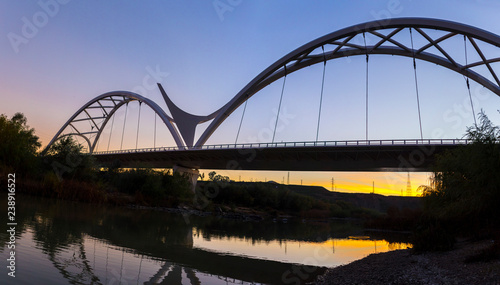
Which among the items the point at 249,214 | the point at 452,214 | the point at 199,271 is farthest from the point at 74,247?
the point at 249,214

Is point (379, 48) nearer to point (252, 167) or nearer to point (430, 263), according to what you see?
point (252, 167)

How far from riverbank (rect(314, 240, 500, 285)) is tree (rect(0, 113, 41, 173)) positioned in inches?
1050

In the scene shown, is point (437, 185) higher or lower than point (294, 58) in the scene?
lower

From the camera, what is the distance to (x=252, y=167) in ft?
142

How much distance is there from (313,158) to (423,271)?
28.7 meters

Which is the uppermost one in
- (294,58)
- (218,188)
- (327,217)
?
(294,58)

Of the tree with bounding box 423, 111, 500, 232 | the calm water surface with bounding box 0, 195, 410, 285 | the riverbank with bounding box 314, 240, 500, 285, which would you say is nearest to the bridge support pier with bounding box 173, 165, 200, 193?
the calm water surface with bounding box 0, 195, 410, 285

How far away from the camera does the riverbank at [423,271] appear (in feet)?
25.3

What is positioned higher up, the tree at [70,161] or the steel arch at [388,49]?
the steel arch at [388,49]

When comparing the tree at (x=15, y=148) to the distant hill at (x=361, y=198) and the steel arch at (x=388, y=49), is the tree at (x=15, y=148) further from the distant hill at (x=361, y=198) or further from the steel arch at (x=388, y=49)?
the distant hill at (x=361, y=198)

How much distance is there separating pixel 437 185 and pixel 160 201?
26.1m

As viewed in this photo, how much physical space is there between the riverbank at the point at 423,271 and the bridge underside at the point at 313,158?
20.0m

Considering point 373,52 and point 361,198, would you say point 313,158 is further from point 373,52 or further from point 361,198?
point 361,198

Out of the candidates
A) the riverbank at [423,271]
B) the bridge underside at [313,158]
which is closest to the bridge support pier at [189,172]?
the bridge underside at [313,158]
